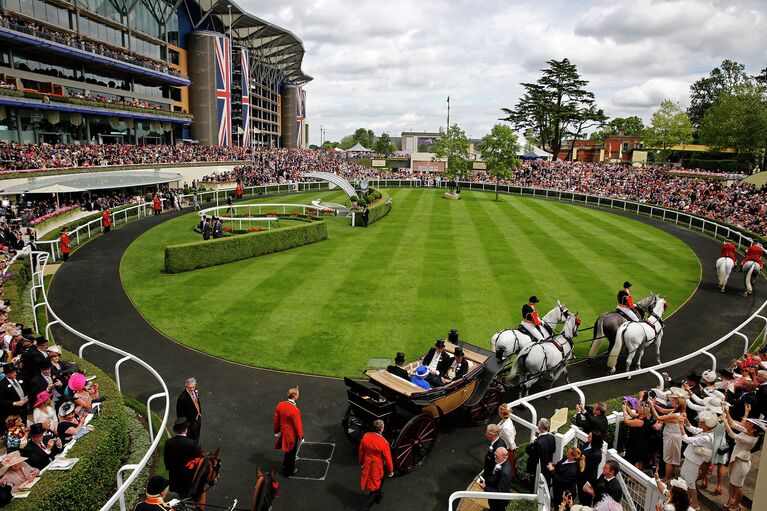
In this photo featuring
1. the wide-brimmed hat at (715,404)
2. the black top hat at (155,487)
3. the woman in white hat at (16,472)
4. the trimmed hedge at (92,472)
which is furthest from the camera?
the wide-brimmed hat at (715,404)

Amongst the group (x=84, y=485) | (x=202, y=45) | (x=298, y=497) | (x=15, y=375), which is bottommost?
(x=298, y=497)

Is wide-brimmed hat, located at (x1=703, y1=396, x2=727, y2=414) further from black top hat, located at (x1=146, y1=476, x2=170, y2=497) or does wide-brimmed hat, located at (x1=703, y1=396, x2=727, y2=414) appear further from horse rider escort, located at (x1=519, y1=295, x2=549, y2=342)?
black top hat, located at (x1=146, y1=476, x2=170, y2=497)

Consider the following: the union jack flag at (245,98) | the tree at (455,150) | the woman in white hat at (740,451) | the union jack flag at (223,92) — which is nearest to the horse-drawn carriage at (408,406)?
the woman in white hat at (740,451)

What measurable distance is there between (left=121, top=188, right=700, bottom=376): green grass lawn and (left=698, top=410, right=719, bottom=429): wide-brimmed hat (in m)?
6.23

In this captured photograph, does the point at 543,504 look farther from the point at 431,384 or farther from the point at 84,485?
the point at 84,485

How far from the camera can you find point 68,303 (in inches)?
577

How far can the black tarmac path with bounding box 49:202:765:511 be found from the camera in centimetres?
707

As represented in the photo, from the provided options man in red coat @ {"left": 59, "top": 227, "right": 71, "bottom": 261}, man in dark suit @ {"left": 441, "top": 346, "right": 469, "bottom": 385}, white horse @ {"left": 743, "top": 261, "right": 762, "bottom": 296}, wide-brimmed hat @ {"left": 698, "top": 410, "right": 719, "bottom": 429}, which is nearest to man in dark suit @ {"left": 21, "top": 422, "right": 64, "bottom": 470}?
man in dark suit @ {"left": 441, "top": 346, "right": 469, "bottom": 385}

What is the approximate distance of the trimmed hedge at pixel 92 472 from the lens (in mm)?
5285

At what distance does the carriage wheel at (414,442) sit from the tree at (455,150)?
43743mm

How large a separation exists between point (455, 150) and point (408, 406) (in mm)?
46019

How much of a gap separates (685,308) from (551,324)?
25.1 feet

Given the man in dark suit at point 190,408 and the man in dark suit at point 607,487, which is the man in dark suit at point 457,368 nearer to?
the man in dark suit at point 607,487

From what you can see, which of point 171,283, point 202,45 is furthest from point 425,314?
point 202,45
